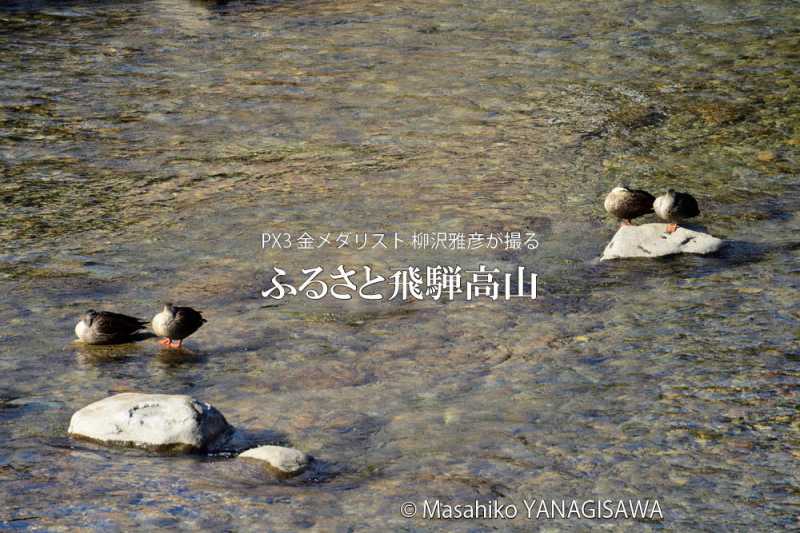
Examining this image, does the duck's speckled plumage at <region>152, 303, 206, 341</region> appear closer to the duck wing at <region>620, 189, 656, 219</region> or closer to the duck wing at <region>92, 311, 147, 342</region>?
the duck wing at <region>92, 311, 147, 342</region>

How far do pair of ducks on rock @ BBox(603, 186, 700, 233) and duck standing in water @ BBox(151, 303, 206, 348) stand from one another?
366 centimetres

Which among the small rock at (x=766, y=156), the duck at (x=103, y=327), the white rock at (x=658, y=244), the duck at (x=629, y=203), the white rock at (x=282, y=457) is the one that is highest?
the small rock at (x=766, y=156)

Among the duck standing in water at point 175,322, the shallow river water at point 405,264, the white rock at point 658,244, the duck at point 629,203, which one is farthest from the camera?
the duck at point 629,203

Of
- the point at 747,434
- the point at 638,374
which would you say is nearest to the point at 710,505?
the point at 747,434

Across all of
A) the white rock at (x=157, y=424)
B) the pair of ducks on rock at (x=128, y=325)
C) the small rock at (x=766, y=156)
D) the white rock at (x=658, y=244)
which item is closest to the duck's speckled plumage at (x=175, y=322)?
the pair of ducks on rock at (x=128, y=325)

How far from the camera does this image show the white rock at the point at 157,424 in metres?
5.90

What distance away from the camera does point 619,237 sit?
8.81 metres

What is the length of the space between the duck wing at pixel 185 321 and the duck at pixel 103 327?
382mm

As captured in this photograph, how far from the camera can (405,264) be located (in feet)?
28.9

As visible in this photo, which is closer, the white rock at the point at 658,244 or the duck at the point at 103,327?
the duck at the point at 103,327

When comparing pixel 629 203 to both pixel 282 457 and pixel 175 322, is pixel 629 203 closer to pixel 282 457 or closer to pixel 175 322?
pixel 175 322

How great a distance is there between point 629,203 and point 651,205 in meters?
0.18

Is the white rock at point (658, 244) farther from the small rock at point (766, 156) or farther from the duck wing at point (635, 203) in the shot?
the small rock at point (766, 156)

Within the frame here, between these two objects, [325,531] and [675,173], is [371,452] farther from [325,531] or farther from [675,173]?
[675,173]
